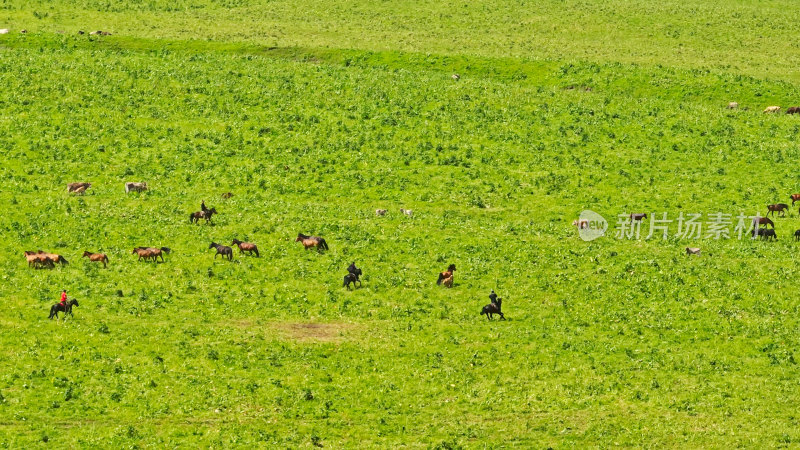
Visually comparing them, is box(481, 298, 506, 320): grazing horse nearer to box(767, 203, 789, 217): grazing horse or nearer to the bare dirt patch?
the bare dirt patch

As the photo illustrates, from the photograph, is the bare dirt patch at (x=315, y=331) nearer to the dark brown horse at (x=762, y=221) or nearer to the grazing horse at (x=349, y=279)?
the grazing horse at (x=349, y=279)

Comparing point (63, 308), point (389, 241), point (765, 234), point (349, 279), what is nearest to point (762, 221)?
point (765, 234)

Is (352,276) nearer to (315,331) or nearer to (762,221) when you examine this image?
(315,331)

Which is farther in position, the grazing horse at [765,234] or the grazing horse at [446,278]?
the grazing horse at [765,234]

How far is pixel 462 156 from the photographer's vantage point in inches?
2357

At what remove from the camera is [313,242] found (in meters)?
45.1

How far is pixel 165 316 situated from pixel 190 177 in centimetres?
1881

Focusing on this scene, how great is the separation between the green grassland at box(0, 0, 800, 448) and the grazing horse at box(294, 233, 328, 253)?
717mm

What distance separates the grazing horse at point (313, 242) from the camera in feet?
148

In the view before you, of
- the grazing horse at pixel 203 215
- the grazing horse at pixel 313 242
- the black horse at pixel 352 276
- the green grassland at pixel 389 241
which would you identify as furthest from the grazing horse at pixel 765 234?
the grazing horse at pixel 203 215

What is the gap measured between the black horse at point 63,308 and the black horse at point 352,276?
10331 mm

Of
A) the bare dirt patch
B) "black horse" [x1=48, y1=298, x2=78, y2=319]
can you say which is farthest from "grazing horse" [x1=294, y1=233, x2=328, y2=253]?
"black horse" [x1=48, y1=298, x2=78, y2=319]

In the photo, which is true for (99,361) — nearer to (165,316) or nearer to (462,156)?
(165,316)

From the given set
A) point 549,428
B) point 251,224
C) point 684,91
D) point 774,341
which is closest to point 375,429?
point 549,428
